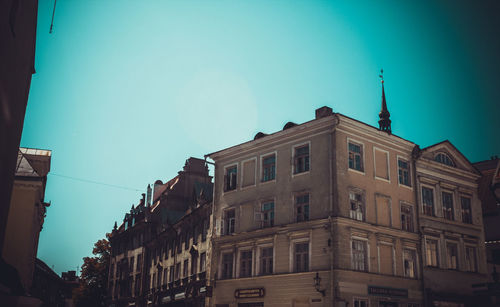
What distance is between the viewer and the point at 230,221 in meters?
35.0

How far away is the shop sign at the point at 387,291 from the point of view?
2802 centimetres

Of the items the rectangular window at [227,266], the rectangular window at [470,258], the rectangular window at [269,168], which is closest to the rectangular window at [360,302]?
the rectangular window at [227,266]

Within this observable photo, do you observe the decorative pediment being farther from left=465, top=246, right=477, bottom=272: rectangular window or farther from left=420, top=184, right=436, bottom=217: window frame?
left=465, top=246, right=477, bottom=272: rectangular window

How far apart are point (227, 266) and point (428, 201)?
14962 millimetres

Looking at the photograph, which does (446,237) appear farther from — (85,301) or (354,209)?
(85,301)

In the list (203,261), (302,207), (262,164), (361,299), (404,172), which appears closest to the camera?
(361,299)

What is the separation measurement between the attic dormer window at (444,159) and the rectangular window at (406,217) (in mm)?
5202

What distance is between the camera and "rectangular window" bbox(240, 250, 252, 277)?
32.4 metres

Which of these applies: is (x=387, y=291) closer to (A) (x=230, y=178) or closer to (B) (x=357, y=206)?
(B) (x=357, y=206)

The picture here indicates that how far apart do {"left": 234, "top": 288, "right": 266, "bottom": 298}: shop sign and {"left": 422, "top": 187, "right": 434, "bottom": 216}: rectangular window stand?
12711 millimetres

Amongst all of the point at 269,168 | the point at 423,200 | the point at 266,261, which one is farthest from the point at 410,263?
the point at 269,168

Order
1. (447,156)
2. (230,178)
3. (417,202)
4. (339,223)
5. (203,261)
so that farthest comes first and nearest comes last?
(203,261) < (447,156) < (230,178) < (417,202) < (339,223)

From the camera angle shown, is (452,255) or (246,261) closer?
(246,261)

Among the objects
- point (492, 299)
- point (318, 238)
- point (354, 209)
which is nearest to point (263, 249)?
point (318, 238)
